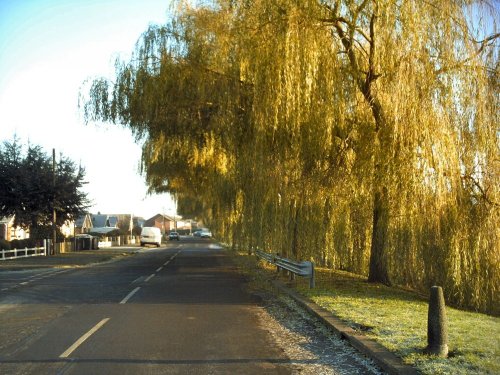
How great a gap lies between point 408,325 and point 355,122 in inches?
237

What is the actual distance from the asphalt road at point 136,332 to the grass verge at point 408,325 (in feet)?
3.35

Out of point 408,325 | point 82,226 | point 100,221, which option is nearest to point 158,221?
point 100,221

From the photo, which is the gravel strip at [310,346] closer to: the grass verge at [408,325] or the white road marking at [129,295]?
the grass verge at [408,325]

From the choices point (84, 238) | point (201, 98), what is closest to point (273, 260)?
point (201, 98)

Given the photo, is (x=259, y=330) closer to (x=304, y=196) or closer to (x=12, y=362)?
(x=12, y=362)

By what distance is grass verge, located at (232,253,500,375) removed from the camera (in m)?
6.29

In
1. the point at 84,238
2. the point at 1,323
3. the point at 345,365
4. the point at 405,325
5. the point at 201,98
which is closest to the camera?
the point at 345,365

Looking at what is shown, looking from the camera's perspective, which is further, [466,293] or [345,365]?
[466,293]

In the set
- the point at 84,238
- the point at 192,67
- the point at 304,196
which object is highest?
the point at 192,67

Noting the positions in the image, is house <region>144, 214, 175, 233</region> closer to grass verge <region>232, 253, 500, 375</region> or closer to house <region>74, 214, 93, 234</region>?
house <region>74, 214, 93, 234</region>

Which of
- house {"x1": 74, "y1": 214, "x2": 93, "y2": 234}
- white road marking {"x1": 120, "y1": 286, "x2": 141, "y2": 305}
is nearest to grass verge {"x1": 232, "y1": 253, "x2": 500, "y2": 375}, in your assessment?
white road marking {"x1": 120, "y1": 286, "x2": 141, "y2": 305}

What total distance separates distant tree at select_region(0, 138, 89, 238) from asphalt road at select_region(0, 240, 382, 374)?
862 inches

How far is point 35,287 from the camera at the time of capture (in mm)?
16203

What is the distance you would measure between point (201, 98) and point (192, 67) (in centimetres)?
101
